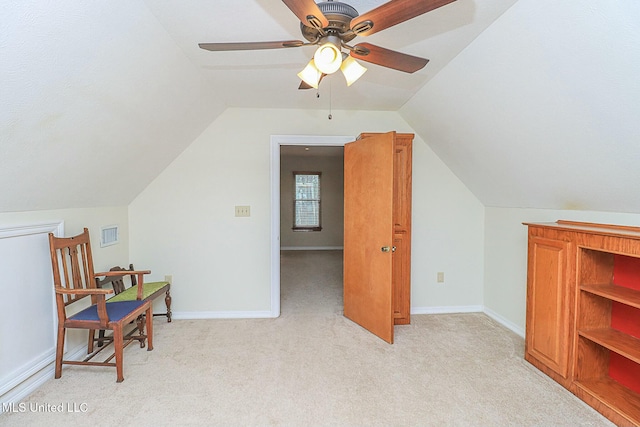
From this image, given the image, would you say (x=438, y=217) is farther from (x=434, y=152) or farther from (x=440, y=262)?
(x=434, y=152)

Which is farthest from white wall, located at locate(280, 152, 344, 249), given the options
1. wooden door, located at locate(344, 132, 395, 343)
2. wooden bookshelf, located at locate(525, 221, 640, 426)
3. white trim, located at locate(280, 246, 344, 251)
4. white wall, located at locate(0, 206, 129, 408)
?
wooden bookshelf, located at locate(525, 221, 640, 426)

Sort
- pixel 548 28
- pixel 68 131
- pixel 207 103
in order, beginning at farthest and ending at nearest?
1. pixel 207 103
2. pixel 68 131
3. pixel 548 28

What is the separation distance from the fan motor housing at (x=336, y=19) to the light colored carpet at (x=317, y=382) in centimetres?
206

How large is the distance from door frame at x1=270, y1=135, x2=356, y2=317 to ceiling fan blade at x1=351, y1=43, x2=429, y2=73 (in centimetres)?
172

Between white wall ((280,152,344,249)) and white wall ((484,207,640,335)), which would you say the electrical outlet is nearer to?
white wall ((484,207,640,335))

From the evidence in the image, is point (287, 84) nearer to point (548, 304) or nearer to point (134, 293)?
point (134, 293)

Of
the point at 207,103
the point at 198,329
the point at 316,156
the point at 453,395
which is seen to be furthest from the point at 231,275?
the point at 316,156

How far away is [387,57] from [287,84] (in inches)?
51.2

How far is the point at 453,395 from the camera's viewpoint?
1.97 metres

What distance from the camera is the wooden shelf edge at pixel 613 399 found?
5.49 ft

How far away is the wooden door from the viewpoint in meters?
2.70

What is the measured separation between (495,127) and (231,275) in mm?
2870

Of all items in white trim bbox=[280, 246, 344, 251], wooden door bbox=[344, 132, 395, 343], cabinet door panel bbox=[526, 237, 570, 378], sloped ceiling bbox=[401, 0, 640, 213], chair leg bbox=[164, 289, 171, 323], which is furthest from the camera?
white trim bbox=[280, 246, 344, 251]

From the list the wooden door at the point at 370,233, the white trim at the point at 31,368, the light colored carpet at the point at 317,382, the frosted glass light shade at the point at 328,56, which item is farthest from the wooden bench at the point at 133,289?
the frosted glass light shade at the point at 328,56
